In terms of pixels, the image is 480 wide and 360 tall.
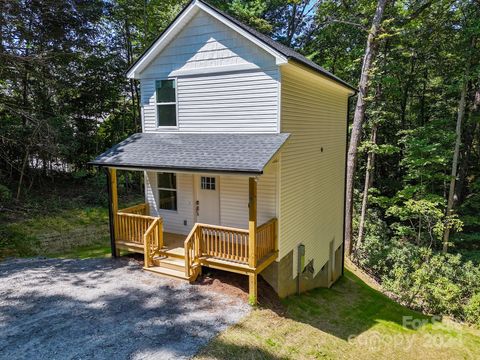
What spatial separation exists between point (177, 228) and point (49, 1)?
13.1 m

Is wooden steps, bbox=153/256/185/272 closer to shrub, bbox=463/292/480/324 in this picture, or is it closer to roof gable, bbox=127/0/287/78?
roof gable, bbox=127/0/287/78

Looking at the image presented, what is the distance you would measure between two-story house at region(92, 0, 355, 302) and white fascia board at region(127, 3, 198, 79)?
32mm

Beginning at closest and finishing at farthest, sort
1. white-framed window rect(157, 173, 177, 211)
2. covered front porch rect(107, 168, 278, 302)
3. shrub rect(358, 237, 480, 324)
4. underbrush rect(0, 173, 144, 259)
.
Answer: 1. covered front porch rect(107, 168, 278, 302)
2. white-framed window rect(157, 173, 177, 211)
3. underbrush rect(0, 173, 144, 259)
4. shrub rect(358, 237, 480, 324)

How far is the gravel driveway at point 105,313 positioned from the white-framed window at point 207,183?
114 inches

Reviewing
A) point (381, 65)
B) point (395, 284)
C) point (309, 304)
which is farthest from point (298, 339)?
point (381, 65)

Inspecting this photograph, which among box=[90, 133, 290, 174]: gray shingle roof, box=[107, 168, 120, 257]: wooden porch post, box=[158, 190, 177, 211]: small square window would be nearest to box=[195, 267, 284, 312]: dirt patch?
box=[158, 190, 177, 211]: small square window

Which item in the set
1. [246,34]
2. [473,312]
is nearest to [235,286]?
[246,34]

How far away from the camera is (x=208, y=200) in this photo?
9625 millimetres

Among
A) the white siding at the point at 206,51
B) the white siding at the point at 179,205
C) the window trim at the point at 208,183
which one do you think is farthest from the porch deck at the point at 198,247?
the white siding at the point at 206,51

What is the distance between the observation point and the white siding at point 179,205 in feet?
32.8

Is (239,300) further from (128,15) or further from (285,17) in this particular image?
(285,17)

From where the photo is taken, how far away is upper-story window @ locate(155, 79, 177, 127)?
32.2 feet

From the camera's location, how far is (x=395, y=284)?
1306 centimetres

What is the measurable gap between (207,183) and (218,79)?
121 inches
